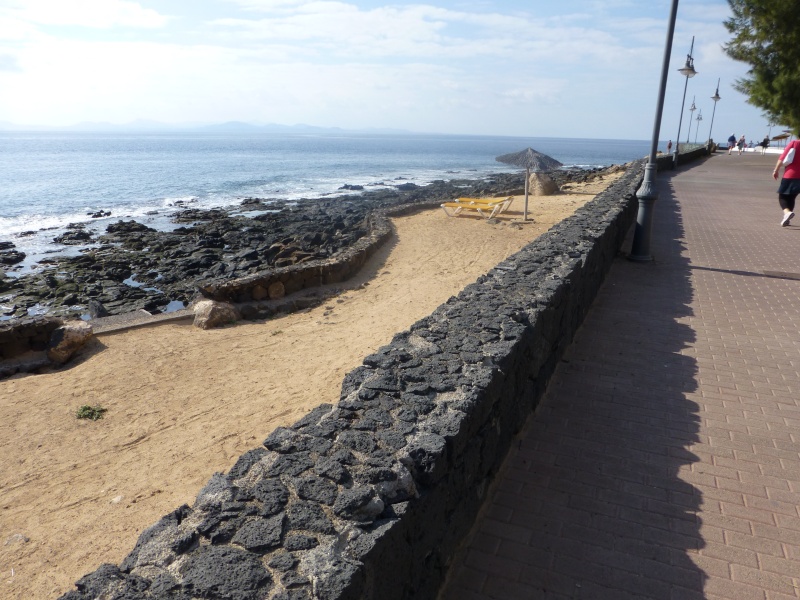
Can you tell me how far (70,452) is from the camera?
5.65 m

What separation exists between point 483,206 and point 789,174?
888cm

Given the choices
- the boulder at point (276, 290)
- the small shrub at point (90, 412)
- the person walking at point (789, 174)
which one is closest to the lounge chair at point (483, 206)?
the person walking at point (789, 174)

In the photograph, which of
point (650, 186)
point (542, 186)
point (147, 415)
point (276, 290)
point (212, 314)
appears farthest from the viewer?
point (542, 186)

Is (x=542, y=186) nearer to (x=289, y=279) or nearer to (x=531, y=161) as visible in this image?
(x=531, y=161)

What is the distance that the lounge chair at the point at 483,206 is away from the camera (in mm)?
17875

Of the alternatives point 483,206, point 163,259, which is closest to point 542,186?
point 483,206

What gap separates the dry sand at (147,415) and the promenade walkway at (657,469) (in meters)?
2.79

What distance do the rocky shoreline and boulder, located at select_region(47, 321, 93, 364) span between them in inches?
123

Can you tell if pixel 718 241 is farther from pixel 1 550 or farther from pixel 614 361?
pixel 1 550

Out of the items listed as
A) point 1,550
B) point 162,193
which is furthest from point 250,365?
point 162,193

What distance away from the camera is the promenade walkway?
300 centimetres

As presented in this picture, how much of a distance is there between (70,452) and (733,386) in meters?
6.69

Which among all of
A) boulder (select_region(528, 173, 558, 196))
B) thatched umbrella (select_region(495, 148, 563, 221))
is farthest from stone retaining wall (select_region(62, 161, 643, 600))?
boulder (select_region(528, 173, 558, 196))

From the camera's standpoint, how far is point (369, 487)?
234 cm
